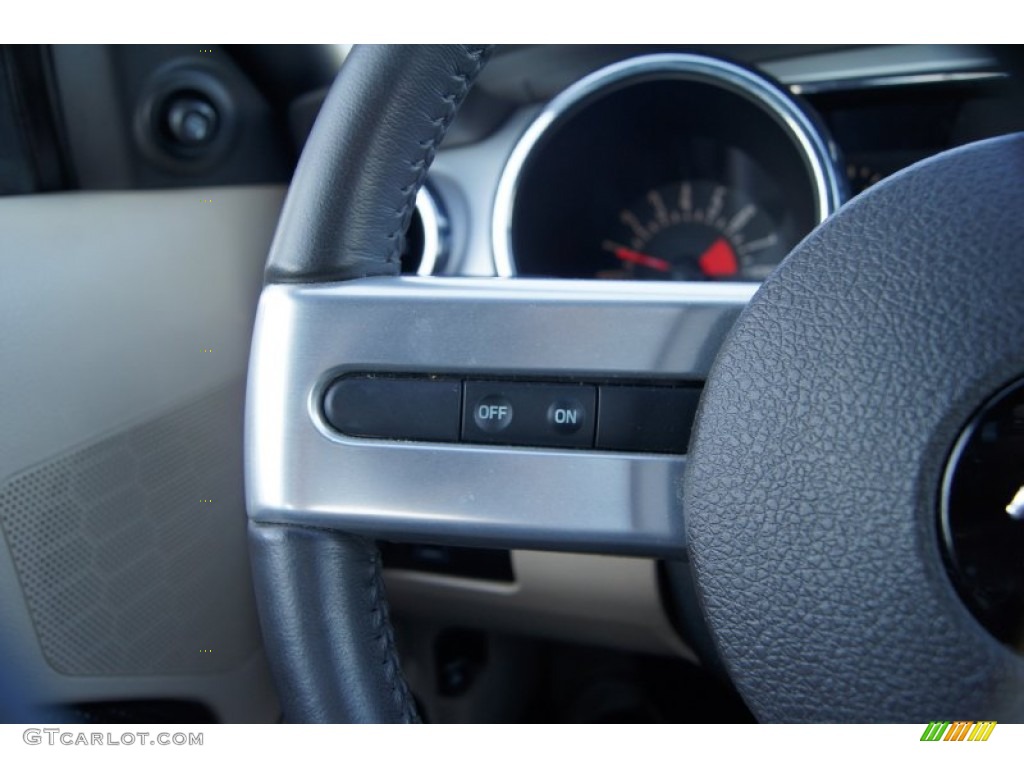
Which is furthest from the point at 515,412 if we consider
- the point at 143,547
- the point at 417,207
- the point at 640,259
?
the point at 640,259

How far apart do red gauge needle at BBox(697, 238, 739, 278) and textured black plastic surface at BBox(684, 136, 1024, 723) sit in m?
0.99

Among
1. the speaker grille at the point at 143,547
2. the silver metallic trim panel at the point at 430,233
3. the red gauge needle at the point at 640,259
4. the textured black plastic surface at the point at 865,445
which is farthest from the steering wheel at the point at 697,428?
the red gauge needle at the point at 640,259

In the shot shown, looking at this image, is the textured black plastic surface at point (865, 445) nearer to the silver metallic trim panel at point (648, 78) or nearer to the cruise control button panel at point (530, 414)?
the cruise control button panel at point (530, 414)

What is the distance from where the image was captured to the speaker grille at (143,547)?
92 centimetres

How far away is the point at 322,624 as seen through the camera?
2.15 feet

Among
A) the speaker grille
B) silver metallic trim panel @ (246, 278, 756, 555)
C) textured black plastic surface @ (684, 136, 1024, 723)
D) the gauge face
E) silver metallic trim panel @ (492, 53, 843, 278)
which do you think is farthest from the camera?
the gauge face

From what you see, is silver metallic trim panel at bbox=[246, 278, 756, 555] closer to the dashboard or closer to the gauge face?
the dashboard

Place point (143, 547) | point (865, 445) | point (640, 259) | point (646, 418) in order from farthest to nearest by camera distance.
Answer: point (640, 259)
point (143, 547)
point (646, 418)
point (865, 445)

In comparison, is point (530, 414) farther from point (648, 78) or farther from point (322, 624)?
point (648, 78)

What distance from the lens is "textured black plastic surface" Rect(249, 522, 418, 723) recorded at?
66cm

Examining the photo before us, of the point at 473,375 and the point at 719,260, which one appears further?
the point at 719,260

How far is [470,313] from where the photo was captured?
657 mm

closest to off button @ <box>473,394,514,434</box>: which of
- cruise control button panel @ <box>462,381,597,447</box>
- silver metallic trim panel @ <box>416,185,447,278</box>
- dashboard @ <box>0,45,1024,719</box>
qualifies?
cruise control button panel @ <box>462,381,597,447</box>

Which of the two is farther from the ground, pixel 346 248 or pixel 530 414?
pixel 346 248
